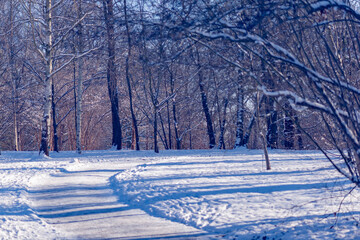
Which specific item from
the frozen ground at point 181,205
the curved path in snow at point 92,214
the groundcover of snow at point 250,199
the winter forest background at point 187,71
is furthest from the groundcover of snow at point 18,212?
the winter forest background at point 187,71

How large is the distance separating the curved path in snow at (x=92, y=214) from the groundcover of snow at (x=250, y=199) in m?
0.43

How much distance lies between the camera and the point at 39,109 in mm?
34938

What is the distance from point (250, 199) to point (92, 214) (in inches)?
147

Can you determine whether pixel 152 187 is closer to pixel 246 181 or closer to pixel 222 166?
pixel 246 181

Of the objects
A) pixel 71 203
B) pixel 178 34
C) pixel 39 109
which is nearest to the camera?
pixel 178 34

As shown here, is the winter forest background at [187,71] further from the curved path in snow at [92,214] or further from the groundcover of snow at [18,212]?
the groundcover of snow at [18,212]

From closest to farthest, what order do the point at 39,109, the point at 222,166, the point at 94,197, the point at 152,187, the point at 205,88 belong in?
the point at 94,197 < the point at 152,187 < the point at 222,166 < the point at 205,88 < the point at 39,109

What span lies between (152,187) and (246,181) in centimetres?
284

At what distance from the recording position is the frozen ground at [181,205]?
293 inches

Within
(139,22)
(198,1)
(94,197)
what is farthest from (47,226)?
(198,1)

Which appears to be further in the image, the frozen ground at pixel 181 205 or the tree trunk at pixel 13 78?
the tree trunk at pixel 13 78

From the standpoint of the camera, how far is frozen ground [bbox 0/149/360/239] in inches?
293

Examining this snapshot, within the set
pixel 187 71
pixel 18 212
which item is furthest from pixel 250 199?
pixel 187 71

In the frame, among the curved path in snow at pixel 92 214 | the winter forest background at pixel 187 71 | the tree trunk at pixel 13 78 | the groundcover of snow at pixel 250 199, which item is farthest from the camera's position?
the tree trunk at pixel 13 78
